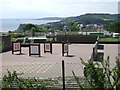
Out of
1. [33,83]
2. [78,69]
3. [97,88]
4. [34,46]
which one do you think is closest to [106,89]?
[97,88]

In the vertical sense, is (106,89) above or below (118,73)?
below

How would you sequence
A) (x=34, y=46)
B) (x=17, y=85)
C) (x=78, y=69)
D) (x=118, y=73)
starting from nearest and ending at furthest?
1. (x=118, y=73)
2. (x=17, y=85)
3. (x=78, y=69)
4. (x=34, y=46)

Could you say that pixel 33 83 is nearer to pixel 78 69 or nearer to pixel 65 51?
pixel 78 69

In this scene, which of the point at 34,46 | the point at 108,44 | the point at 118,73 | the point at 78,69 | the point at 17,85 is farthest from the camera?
the point at 108,44

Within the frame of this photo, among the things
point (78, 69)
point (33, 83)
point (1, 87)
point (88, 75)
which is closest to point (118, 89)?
point (88, 75)

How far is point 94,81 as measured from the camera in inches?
201

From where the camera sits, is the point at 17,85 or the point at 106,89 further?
the point at 17,85

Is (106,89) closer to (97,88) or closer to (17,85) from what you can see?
(97,88)

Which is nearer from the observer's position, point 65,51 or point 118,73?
point 118,73

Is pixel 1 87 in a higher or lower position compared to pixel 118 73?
lower

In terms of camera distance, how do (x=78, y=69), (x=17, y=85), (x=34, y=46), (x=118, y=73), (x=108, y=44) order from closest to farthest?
(x=118, y=73), (x=17, y=85), (x=78, y=69), (x=34, y=46), (x=108, y=44)

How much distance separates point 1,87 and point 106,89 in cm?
235

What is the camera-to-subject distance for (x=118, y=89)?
16.6ft

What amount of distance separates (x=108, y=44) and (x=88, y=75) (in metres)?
20.6
